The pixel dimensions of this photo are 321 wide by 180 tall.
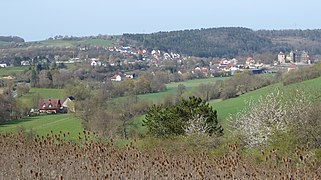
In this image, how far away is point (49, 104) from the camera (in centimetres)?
5334

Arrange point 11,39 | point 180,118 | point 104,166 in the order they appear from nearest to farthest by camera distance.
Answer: point 104,166
point 180,118
point 11,39

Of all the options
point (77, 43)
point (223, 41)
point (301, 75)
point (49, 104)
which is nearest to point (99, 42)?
point (77, 43)

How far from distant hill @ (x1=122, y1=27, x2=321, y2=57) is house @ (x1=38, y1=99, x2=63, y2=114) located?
67.8 metres

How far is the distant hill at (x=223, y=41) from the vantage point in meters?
121

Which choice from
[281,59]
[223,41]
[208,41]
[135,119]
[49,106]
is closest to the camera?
[135,119]

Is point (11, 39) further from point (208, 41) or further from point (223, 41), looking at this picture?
point (223, 41)

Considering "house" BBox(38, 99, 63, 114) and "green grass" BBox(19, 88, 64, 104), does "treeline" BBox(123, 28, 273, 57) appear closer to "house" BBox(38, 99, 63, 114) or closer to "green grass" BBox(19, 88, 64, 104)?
"green grass" BBox(19, 88, 64, 104)

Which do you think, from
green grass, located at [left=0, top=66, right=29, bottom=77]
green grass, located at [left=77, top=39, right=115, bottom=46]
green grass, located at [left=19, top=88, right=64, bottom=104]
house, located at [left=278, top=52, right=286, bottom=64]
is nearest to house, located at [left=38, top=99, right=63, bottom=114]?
green grass, located at [left=19, top=88, right=64, bottom=104]

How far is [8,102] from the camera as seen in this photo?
149ft

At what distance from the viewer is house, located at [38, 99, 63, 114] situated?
52.7m

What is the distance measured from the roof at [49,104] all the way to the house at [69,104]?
2.80ft

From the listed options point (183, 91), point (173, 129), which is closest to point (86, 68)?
point (183, 91)

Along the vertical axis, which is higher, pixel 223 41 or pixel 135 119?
pixel 223 41

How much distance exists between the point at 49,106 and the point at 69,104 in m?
3.48
